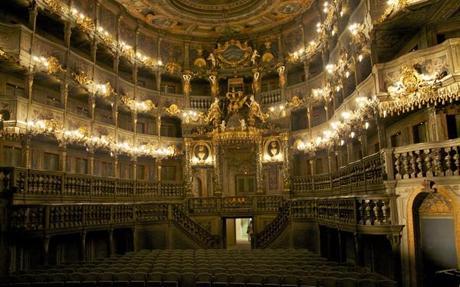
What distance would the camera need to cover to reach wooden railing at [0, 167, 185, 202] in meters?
13.9

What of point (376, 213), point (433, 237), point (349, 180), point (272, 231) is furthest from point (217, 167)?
point (433, 237)

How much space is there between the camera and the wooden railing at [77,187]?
13.9 metres

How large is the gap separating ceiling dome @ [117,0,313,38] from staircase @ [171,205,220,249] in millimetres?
15210

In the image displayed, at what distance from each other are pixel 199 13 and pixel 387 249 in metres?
21.9

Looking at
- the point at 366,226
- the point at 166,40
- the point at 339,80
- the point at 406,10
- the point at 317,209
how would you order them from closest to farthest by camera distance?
the point at 366,226
the point at 406,10
the point at 317,209
the point at 339,80
the point at 166,40

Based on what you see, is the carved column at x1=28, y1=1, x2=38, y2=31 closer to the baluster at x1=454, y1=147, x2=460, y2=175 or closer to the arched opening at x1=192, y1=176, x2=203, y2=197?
the arched opening at x1=192, y1=176, x2=203, y2=197

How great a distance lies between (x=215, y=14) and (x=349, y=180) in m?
17.4

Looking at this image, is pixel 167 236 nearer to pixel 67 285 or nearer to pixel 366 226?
pixel 67 285

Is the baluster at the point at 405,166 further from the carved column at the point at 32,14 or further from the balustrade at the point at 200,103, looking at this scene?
the balustrade at the point at 200,103

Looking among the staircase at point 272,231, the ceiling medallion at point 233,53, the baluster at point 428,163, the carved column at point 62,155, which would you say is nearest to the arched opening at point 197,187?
the ceiling medallion at point 233,53

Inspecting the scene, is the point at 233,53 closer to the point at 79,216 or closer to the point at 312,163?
the point at 312,163

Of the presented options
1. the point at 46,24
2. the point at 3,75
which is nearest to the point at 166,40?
the point at 46,24

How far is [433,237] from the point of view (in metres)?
10.3

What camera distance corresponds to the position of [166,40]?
3038cm
